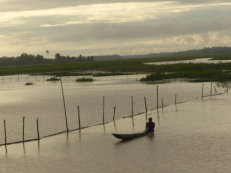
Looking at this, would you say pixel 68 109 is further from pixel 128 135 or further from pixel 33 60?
pixel 33 60

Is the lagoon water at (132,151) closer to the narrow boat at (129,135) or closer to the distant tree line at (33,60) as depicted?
the narrow boat at (129,135)

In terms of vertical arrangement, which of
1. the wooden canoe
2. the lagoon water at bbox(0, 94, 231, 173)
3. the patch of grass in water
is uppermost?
the patch of grass in water

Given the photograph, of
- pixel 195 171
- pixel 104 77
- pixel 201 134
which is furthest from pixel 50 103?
pixel 104 77

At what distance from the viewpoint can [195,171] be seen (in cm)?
1616

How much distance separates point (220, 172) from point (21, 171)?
299 inches

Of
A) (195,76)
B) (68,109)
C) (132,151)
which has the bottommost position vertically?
(132,151)

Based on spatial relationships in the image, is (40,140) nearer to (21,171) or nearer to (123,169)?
(21,171)

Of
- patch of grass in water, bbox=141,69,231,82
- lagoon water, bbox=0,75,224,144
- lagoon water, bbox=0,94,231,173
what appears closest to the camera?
lagoon water, bbox=0,94,231,173

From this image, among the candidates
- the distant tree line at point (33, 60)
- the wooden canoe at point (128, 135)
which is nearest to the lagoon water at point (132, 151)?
the wooden canoe at point (128, 135)

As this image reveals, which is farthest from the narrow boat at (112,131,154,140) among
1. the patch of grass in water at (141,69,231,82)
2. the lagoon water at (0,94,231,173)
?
Result: the patch of grass in water at (141,69,231,82)

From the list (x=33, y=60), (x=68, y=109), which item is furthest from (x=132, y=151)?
(x=33, y=60)

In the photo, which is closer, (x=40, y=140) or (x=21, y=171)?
(x=21, y=171)

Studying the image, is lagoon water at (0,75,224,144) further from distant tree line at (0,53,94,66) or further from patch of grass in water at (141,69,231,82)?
distant tree line at (0,53,94,66)

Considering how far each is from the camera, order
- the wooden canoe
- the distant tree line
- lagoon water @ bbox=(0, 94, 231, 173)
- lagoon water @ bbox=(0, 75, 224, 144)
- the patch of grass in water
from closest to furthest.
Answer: lagoon water @ bbox=(0, 94, 231, 173), the wooden canoe, lagoon water @ bbox=(0, 75, 224, 144), the patch of grass in water, the distant tree line
